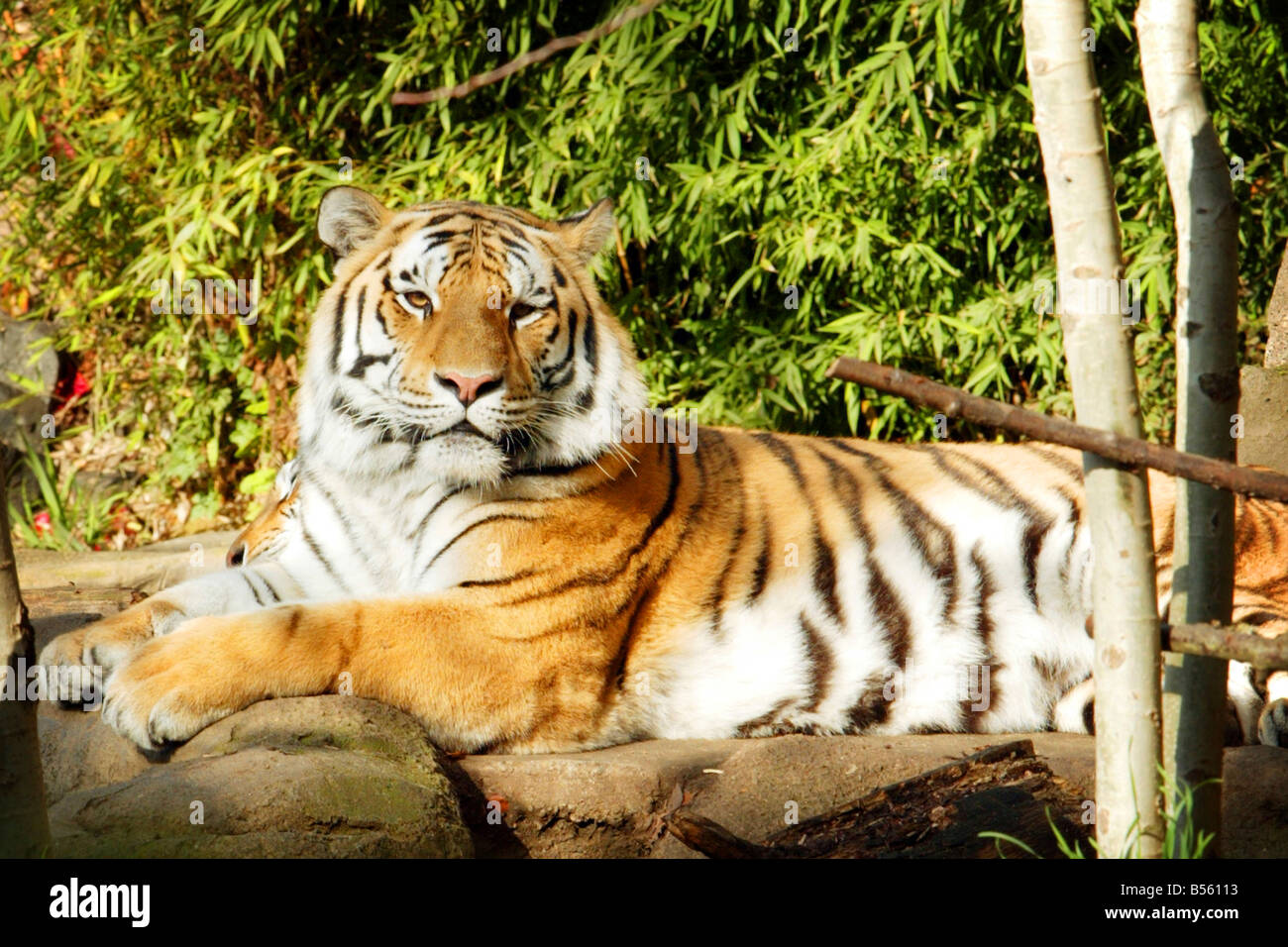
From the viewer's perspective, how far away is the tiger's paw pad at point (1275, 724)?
2.98m

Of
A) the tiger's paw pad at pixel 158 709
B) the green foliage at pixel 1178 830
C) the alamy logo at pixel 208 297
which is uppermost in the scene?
the alamy logo at pixel 208 297

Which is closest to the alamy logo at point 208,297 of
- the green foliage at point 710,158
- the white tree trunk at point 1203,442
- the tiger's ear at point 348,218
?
the green foliage at point 710,158

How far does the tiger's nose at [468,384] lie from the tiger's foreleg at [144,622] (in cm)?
85

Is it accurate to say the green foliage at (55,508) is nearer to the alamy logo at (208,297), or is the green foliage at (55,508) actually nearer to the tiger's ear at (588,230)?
the alamy logo at (208,297)

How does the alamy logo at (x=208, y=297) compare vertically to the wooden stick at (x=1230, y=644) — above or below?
above

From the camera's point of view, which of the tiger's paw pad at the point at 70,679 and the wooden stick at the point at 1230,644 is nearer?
the wooden stick at the point at 1230,644

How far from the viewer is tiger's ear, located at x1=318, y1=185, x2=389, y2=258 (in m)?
3.38

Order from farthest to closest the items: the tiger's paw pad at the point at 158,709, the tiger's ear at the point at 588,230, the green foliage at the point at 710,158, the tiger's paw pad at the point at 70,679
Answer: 1. the green foliage at the point at 710,158
2. the tiger's ear at the point at 588,230
3. the tiger's paw pad at the point at 70,679
4. the tiger's paw pad at the point at 158,709

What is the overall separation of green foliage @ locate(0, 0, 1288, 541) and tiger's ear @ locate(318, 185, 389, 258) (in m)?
1.62

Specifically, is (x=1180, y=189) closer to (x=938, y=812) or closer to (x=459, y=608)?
(x=938, y=812)

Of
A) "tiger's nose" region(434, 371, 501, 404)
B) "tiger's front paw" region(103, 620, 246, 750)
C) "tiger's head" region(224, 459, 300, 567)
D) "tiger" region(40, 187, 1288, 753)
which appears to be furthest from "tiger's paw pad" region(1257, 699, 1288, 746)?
"tiger's head" region(224, 459, 300, 567)

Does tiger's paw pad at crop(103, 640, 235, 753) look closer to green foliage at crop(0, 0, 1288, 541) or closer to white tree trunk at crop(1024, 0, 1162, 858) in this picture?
white tree trunk at crop(1024, 0, 1162, 858)

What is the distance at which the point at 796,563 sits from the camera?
11.4 feet
